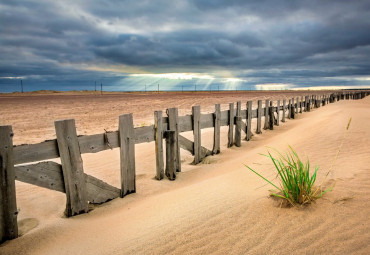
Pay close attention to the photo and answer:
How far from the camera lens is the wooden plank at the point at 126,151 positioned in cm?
395

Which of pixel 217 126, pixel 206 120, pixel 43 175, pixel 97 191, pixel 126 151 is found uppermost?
pixel 206 120

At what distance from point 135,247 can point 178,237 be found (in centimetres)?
44

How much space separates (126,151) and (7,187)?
5.31ft

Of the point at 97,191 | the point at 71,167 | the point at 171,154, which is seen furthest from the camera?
the point at 171,154

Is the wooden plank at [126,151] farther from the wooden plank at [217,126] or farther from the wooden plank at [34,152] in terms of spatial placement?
the wooden plank at [217,126]

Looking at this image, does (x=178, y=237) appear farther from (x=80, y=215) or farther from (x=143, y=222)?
(x=80, y=215)

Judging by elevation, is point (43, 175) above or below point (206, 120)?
below

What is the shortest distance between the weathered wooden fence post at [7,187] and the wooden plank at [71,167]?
1.79 ft

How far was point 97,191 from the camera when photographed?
3.78m

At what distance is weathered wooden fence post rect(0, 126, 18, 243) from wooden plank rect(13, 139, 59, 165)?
11 cm

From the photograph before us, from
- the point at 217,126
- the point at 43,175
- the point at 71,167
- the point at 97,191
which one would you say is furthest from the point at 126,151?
the point at 217,126

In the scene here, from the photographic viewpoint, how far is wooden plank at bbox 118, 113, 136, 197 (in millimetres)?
3951

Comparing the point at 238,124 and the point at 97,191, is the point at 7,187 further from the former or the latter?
the point at 238,124

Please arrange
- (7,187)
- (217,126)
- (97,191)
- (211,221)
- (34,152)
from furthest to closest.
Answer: (217,126) → (97,191) → (34,152) → (7,187) → (211,221)
